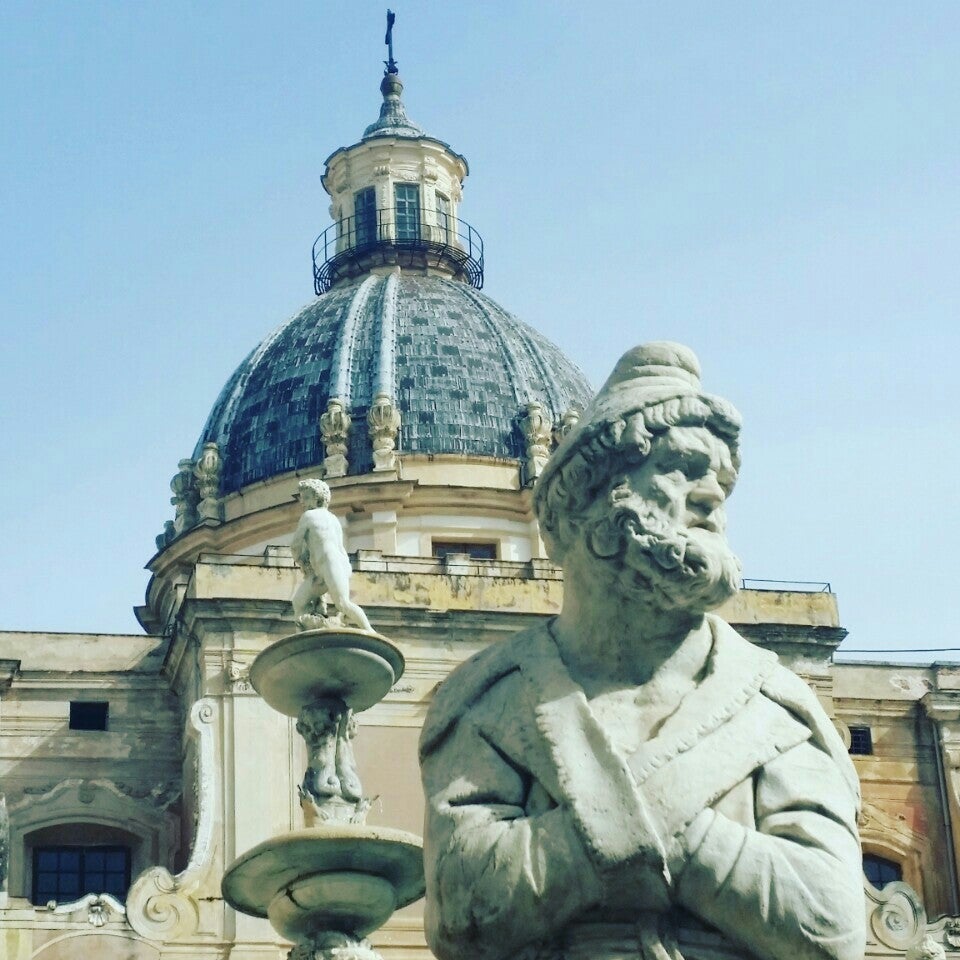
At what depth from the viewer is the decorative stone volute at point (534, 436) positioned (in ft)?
151

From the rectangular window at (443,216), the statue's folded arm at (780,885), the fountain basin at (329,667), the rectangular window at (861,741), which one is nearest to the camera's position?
the statue's folded arm at (780,885)

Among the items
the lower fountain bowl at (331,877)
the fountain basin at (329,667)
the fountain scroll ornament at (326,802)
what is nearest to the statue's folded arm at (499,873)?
the fountain scroll ornament at (326,802)

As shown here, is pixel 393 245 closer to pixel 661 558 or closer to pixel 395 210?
pixel 395 210

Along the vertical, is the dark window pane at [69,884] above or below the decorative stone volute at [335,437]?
below

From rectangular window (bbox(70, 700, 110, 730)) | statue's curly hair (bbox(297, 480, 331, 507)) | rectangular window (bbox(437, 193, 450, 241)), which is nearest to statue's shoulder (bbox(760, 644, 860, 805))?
statue's curly hair (bbox(297, 480, 331, 507))

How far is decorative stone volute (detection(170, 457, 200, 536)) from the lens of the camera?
47875 mm

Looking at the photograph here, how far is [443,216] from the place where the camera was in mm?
54062

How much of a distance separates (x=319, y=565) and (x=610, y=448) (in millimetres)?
17893

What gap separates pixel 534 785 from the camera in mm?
5258

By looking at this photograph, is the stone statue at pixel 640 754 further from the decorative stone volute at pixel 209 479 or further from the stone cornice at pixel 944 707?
the decorative stone volute at pixel 209 479

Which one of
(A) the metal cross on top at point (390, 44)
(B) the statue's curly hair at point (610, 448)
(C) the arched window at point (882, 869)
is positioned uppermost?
(A) the metal cross on top at point (390, 44)

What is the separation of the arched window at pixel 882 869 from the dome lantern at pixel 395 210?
1758 cm

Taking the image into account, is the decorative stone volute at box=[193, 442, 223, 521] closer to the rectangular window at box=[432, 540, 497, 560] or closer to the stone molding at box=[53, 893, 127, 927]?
the rectangular window at box=[432, 540, 497, 560]

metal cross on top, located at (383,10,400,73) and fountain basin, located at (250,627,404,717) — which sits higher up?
metal cross on top, located at (383,10,400,73)
